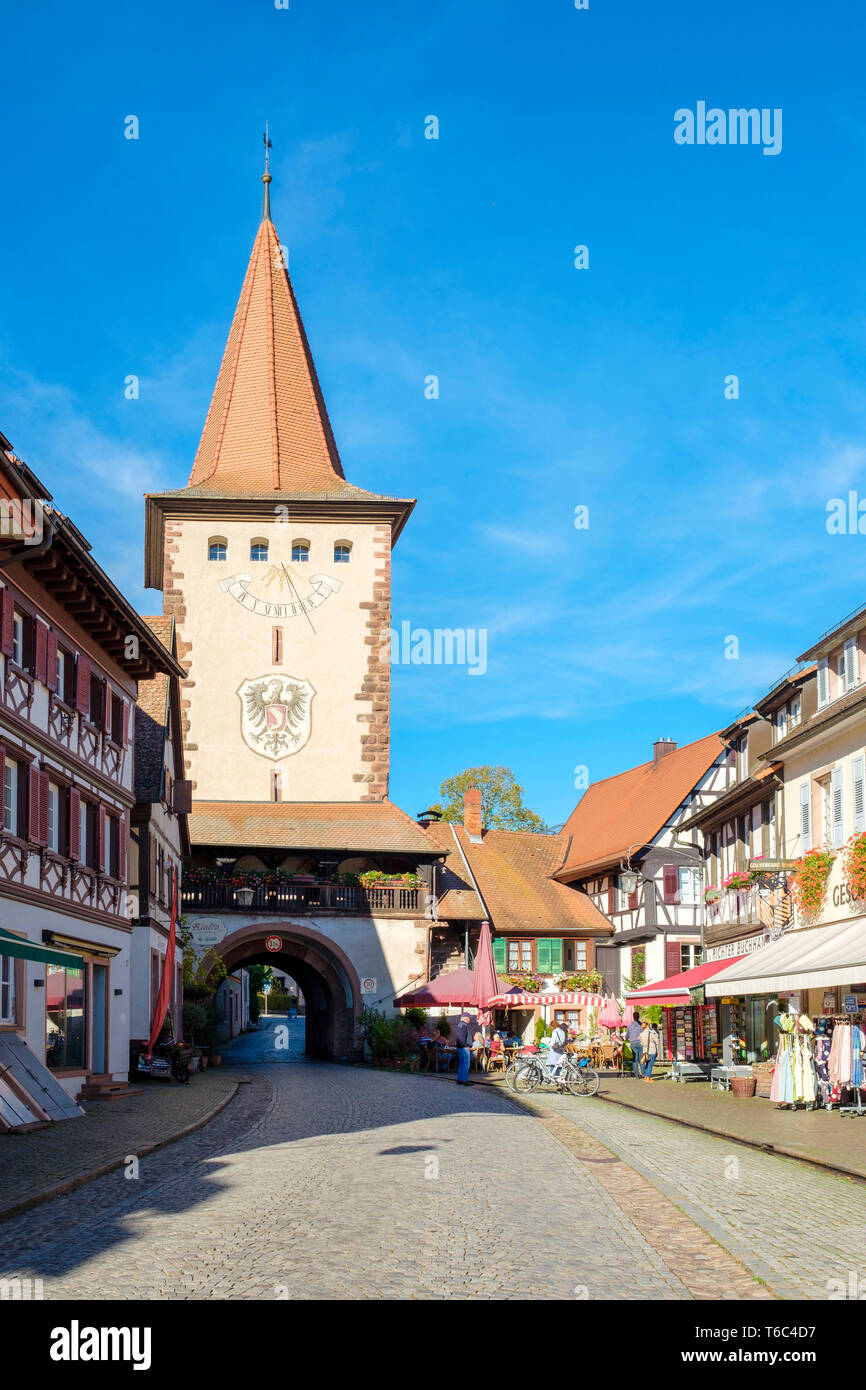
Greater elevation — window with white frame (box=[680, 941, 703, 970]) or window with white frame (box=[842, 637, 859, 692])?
window with white frame (box=[842, 637, 859, 692])

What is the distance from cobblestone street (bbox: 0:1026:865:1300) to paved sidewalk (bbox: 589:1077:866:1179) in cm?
55

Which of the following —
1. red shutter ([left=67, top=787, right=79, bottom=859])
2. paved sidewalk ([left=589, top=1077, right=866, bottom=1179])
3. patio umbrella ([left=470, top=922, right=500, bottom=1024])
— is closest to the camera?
paved sidewalk ([left=589, top=1077, right=866, bottom=1179])

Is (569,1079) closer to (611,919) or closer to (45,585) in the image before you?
(45,585)

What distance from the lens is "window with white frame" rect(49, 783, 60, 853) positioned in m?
24.8

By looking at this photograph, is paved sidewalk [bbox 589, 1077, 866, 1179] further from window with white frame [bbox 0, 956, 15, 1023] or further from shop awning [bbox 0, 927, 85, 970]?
window with white frame [bbox 0, 956, 15, 1023]

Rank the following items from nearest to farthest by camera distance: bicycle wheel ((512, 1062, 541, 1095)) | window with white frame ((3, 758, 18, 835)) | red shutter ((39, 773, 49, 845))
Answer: window with white frame ((3, 758, 18, 835)) < red shutter ((39, 773, 49, 845)) < bicycle wheel ((512, 1062, 541, 1095))

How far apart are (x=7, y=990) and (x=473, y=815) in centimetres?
3811

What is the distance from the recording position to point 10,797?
22547 millimetres

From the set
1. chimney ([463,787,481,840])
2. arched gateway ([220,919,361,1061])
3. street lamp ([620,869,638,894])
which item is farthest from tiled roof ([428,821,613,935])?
arched gateway ([220,919,361,1061])

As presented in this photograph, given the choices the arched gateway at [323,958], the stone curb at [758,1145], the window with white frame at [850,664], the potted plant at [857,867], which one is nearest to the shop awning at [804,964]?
the potted plant at [857,867]

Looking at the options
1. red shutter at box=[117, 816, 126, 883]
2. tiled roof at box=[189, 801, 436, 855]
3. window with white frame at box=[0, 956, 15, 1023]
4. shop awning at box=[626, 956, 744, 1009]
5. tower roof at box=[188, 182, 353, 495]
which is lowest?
shop awning at box=[626, 956, 744, 1009]

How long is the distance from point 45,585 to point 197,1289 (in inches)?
699

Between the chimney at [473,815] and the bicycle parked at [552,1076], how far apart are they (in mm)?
28205
